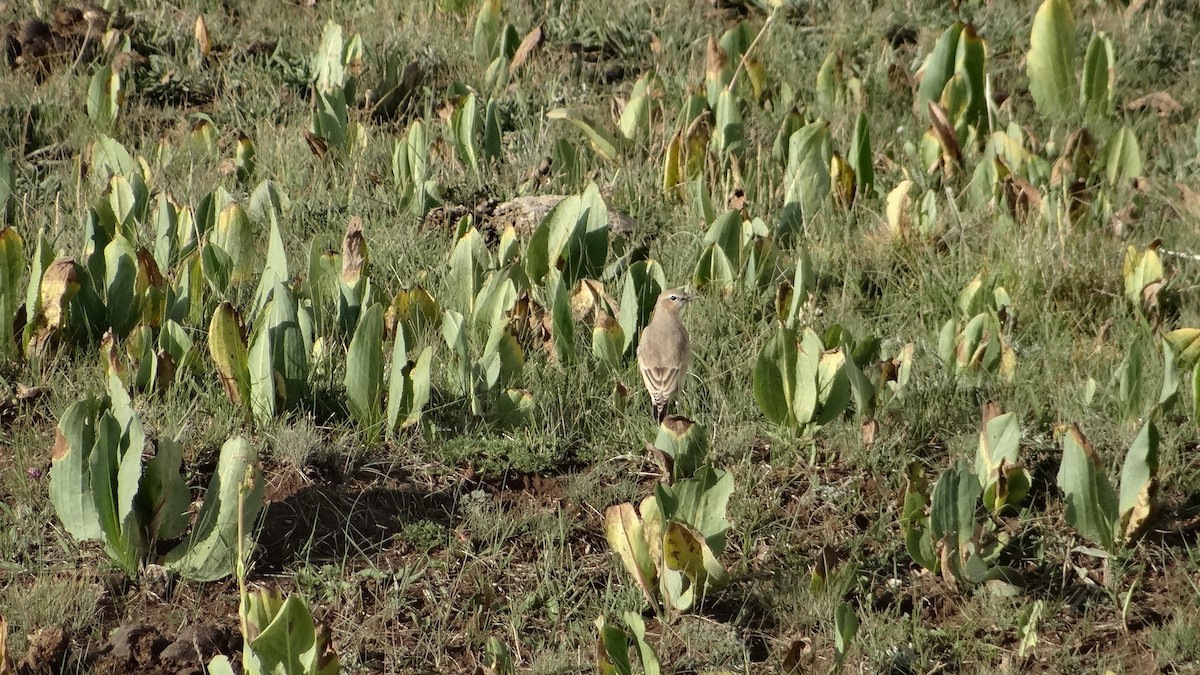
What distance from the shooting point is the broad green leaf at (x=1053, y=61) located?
6625mm

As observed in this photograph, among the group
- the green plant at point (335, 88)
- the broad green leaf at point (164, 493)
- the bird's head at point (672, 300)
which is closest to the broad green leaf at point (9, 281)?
the broad green leaf at point (164, 493)

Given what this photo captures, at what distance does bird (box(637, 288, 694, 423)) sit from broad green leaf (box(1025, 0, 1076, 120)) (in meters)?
3.11

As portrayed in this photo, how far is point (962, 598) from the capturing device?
13.1 feet

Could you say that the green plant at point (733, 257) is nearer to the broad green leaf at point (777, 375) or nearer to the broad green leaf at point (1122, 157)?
the broad green leaf at point (777, 375)

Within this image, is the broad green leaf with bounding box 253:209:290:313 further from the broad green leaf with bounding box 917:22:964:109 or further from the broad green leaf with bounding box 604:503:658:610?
the broad green leaf with bounding box 917:22:964:109

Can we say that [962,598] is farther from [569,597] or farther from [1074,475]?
[569,597]

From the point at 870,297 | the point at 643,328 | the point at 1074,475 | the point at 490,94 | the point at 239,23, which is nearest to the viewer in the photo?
the point at 1074,475

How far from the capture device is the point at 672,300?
4906 millimetres

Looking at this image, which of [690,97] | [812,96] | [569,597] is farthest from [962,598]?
[812,96]

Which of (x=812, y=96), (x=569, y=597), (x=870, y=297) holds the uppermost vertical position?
(x=812, y=96)

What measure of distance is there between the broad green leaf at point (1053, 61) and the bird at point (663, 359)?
3110 mm

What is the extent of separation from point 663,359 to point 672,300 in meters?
0.39

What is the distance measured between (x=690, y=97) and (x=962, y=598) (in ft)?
10.6

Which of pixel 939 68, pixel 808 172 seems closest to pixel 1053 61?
pixel 939 68
